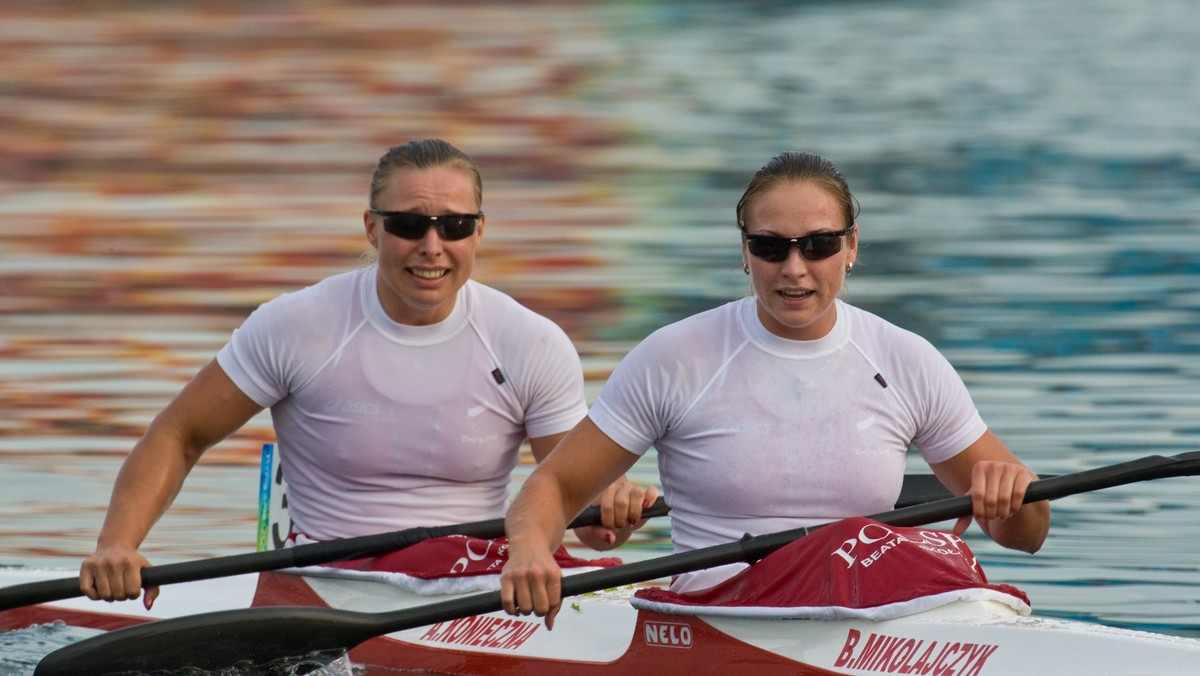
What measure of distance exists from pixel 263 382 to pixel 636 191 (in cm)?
1253

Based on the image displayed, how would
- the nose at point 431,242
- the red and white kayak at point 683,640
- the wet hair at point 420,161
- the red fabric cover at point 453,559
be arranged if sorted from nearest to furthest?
the red and white kayak at point 683,640 < the red fabric cover at point 453,559 < the nose at point 431,242 < the wet hair at point 420,161

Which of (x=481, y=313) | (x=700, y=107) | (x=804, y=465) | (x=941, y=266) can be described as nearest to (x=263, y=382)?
(x=481, y=313)

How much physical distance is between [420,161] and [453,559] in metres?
1.13

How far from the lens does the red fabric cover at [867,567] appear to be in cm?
428

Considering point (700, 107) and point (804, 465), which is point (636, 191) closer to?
point (700, 107)

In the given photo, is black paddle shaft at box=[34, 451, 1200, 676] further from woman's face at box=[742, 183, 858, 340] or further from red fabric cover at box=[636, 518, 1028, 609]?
woman's face at box=[742, 183, 858, 340]

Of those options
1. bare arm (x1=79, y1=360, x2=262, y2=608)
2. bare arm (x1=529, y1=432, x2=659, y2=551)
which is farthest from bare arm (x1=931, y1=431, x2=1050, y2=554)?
bare arm (x1=79, y1=360, x2=262, y2=608)

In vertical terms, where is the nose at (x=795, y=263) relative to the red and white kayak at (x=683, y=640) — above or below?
above

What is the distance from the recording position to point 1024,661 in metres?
4.10

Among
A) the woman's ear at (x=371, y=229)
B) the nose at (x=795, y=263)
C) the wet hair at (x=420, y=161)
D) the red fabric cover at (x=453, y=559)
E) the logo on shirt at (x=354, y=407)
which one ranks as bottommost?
the red fabric cover at (x=453, y=559)

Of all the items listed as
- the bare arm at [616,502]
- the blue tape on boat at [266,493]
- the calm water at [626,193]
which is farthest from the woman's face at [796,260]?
the calm water at [626,193]

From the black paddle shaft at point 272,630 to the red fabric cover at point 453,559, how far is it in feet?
1.17

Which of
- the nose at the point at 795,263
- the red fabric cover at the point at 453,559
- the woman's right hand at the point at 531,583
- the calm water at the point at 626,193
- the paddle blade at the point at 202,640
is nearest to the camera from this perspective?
the woman's right hand at the point at 531,583

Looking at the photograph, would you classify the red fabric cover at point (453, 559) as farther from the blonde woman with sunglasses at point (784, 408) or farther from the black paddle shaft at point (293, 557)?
the blonde woman with sunglasses at point (784, 408)
